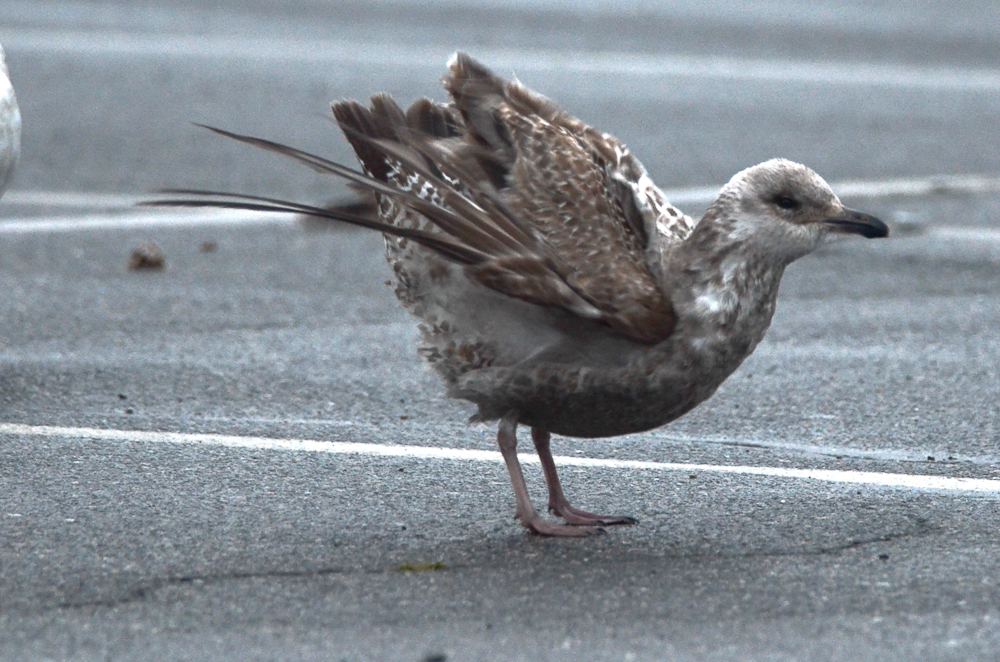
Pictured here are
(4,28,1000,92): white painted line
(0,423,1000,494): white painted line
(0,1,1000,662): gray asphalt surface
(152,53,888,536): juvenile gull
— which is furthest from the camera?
(4,28,1000,92): white painted line

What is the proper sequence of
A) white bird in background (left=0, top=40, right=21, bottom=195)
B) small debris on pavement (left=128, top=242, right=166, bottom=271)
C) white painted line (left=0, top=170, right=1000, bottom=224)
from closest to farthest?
white bird in background (left=0, top=40, right=21, bottom=195) < small debris on pavement (left=128, top=242, right=166, bottom=271) < white painted line (left=0, top=170, right=1000, bottom=224)

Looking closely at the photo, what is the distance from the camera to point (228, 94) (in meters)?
11.8

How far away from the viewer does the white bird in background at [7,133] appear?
6.33m

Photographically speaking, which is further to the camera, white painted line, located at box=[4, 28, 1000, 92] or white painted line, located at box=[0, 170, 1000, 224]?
white painted line, located at box=[4, 28, 1000, 92]

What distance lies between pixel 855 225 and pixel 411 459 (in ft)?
5.15

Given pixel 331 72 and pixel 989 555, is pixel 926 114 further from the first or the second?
pixel 989 555

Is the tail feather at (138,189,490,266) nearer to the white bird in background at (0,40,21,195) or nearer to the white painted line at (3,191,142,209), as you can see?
the white bird in background at (0,40,21,195)

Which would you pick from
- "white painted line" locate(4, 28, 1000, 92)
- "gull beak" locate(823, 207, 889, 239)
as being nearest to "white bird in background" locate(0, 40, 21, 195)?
"gull beak" locate(823, 207, 889, 239)

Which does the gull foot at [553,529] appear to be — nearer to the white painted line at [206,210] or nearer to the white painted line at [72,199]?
the white painted line at [206,210]

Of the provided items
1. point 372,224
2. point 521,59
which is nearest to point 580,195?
point 372,224

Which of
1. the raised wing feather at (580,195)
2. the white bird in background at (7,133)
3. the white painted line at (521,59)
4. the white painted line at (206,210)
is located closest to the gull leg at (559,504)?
the raised wing feather at (580,195)

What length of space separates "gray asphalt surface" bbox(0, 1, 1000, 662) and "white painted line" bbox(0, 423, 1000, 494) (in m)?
0.05

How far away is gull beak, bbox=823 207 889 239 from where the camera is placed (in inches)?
168

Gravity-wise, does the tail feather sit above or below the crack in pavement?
above
